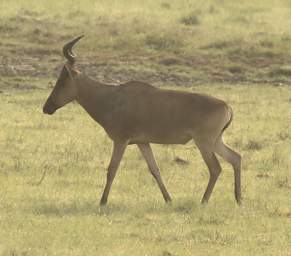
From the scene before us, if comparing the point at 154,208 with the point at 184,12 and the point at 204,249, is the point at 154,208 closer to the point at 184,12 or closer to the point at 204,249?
the point at 204,249

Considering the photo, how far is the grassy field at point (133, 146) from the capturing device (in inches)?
414

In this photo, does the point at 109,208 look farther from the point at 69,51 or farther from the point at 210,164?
the point at 69,51

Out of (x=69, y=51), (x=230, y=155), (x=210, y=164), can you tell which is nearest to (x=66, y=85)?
(x=69, y=51)

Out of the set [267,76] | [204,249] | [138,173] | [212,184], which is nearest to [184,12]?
[267,76]

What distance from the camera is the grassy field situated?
10.5 meters

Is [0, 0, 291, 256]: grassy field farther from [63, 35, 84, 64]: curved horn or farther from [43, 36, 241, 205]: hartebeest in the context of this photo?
[63, 35, 84, 64]: curved horn

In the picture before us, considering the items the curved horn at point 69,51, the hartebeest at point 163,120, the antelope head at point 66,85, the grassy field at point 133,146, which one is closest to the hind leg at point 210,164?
the hartebeest at point 163,120

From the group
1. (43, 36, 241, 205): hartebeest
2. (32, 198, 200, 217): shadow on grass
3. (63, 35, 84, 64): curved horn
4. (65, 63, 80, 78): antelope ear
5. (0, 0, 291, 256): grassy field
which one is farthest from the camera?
(65, 63, 80, 78): antelope ear

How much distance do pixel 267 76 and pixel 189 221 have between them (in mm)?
14117

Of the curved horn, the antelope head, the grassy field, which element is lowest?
the grassy field

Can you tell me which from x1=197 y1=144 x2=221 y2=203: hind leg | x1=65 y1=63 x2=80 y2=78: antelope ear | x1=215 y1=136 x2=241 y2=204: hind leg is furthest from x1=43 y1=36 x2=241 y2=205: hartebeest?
x1=65 y1=63 x2=80 y2=78: antelope ear

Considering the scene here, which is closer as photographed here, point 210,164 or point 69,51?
point 210,164

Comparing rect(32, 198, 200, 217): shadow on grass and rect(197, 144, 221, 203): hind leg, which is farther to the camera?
rect(197, 144, 221, 203): hind leg

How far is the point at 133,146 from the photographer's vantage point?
1642 cm
